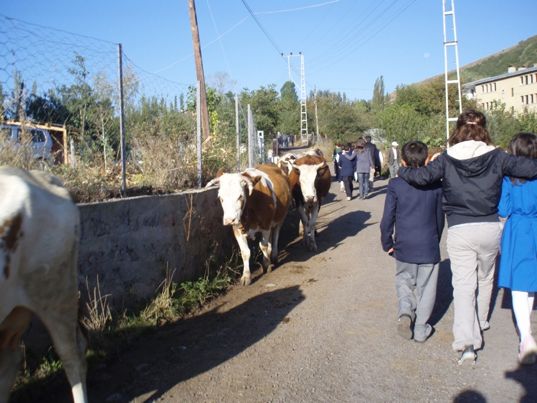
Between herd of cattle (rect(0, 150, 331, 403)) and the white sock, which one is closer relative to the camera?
herd of cattle (rect(0, 150, 331, 403))

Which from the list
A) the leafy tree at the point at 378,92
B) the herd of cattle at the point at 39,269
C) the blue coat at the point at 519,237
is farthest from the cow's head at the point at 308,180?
the leafy tree at the point at 378,92

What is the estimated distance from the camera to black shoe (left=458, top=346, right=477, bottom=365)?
15.3 feet

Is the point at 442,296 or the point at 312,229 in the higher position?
the point at 312,229

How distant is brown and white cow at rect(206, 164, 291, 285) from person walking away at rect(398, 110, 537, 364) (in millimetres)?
3283

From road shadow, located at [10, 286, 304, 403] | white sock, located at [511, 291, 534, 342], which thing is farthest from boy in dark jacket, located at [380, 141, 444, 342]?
road shadow, located at [10, 286, 304, 403]

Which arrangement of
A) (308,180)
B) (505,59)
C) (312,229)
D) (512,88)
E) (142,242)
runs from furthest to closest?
(505,59)
(512,88)
(308,180)
(312,229)
(142,242)

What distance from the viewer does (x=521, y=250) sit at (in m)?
4.68

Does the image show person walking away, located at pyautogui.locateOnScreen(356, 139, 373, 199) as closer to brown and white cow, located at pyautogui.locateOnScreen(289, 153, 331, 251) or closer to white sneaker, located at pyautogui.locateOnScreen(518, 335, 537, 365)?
brown and white cow, located at pyautogui.locateOnScreen(289, 153, 331, 251)

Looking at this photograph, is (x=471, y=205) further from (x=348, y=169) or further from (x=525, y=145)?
(x=348, y=169)

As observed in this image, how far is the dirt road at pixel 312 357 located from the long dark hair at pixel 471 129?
78.1 inches

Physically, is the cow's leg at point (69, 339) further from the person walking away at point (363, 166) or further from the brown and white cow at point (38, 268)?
the person walking away at point (363, 166)

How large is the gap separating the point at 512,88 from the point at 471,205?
265 ft

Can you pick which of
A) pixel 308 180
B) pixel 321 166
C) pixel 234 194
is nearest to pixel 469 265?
pixel 234 194

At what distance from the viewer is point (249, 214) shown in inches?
326
